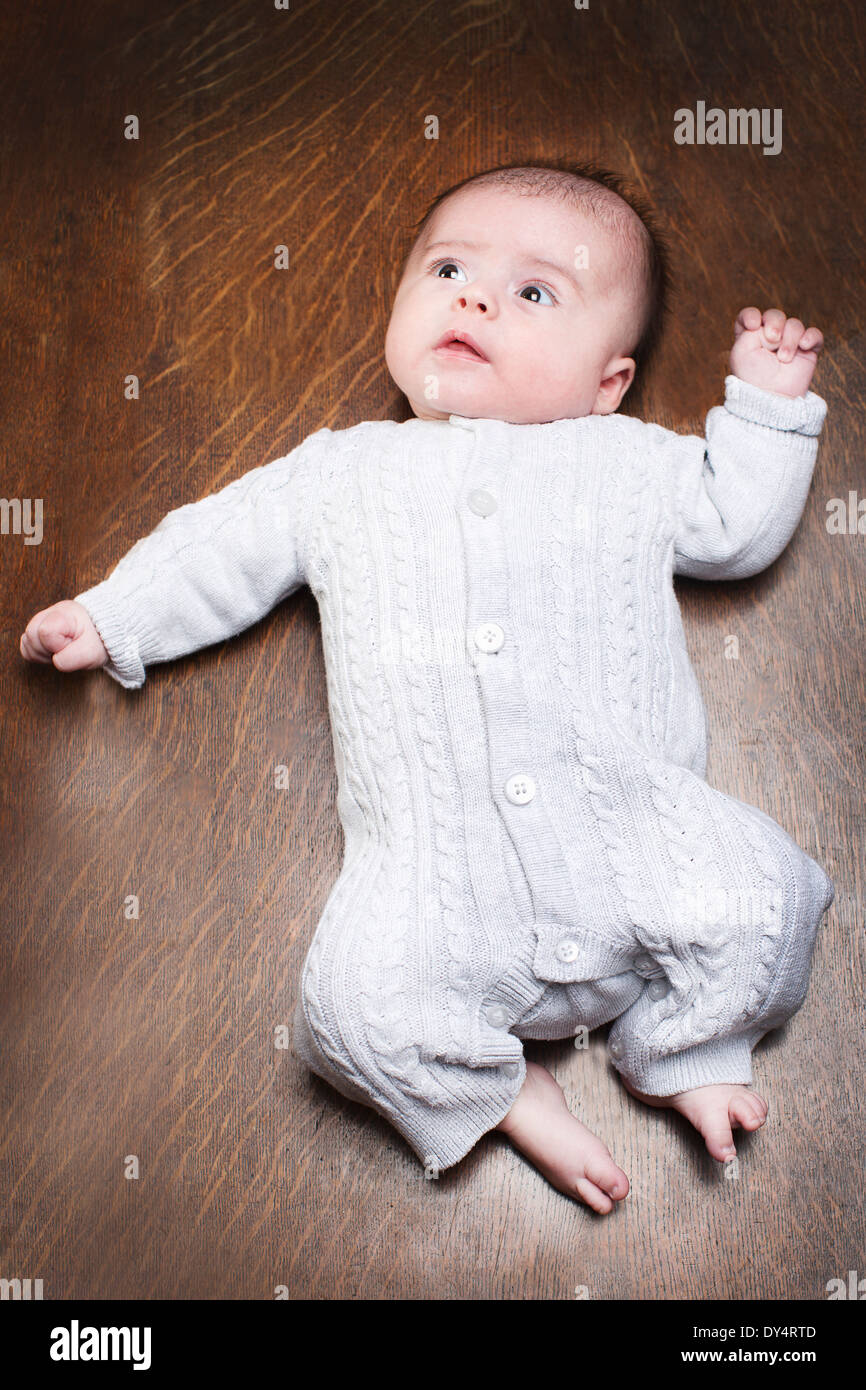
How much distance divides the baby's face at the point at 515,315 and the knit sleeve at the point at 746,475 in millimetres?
135

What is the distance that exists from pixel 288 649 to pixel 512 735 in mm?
317

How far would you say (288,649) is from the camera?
1.33 m

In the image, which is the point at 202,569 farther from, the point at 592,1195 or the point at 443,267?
the point at 592,1195

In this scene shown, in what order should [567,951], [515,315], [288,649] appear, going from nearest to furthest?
[567,951] < [515,315] < [288,649]

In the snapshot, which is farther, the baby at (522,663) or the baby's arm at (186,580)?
the baby's arm at (186,580)

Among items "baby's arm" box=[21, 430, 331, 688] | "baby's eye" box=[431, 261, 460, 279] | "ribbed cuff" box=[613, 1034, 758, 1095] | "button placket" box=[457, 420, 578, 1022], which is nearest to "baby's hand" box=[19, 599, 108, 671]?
"baby's arm" box=[21, 430, 331, 688]

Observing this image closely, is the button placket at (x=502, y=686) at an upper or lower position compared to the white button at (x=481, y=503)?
lower

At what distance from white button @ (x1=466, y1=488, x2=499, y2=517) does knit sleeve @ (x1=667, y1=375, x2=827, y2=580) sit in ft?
0.65

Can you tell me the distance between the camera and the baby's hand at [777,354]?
125 cm

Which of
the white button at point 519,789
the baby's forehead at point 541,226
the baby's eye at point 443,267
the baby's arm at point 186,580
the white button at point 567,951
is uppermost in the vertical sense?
the baby's forehead at point 541,226

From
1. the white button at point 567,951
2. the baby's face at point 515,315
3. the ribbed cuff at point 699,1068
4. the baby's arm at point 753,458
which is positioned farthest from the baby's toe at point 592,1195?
the baby's face at point 515,315

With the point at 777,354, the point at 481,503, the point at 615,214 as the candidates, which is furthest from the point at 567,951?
the point at 615,214

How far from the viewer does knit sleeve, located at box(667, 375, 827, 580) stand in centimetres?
123

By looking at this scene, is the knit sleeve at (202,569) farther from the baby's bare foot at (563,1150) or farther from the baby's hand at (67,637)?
the baby's bare foot at (563,1150)
